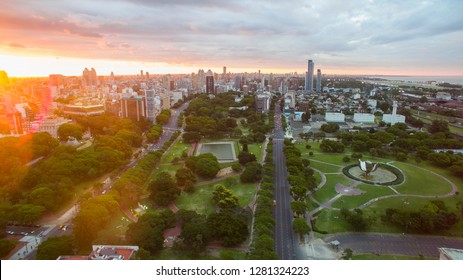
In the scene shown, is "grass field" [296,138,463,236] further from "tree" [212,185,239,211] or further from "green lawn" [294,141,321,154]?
"tree" [212,185,239,211]

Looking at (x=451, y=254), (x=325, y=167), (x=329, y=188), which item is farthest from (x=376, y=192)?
(x=451, y=254)

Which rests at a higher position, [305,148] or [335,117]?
[335,117]

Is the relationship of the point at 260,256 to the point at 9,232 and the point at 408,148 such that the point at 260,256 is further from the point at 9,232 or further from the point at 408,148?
the point at 408,148

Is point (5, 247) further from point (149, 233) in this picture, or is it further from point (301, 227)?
point (301, 227)

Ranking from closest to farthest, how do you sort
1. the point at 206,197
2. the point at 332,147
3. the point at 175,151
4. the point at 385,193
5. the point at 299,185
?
the point at 299,185
the point at 206,197
the point at 385,193
the point at 332,147
the point at 175,151

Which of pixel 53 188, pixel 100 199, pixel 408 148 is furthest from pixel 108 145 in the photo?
pixel 408 148

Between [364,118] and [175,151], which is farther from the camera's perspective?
[364,118]

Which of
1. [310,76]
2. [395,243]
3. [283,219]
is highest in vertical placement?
[310,76]
